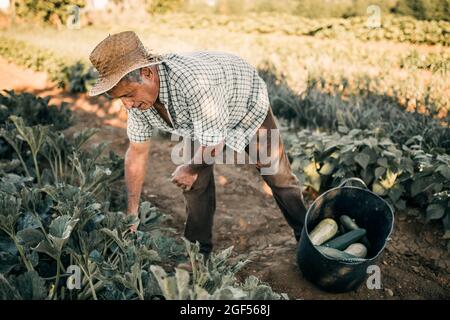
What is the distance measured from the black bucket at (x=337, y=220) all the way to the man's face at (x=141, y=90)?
1.05 metres

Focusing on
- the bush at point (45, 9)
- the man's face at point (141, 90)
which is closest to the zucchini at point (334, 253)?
the man's face at point (141, 90)

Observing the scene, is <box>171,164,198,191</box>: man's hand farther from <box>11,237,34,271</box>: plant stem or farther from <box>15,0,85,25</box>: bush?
<box>15,0,85,25</box>: bush

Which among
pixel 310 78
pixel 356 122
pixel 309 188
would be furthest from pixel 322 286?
pixel 310 78

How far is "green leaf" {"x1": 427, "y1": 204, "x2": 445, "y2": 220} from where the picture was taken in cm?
301

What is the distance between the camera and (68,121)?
4.06 metres

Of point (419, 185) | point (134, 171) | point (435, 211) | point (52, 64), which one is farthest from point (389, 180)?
point (52, 64)

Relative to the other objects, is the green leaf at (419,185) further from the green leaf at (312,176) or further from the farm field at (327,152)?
the green leaf at (312,176)

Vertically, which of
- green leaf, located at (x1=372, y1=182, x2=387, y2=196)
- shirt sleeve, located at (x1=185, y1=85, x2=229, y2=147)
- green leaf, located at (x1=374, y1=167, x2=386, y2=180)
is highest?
shirt sleeve, located at (x1=185, y1=85, x2=229, y2=147)

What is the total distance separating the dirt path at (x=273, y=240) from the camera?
8.79ft

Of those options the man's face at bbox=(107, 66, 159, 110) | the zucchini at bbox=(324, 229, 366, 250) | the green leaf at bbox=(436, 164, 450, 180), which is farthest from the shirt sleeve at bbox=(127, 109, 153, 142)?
the green leaf at bbox=(436, 164, 450, 180)

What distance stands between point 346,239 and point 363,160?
979 millimetres

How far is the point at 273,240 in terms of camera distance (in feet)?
10.6

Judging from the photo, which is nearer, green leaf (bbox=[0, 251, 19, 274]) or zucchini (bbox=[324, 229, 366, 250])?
green leaf (bbox=[0, 251, 19, 274])
